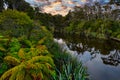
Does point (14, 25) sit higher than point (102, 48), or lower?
higher

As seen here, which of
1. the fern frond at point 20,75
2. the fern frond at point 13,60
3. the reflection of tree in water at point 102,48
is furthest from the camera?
the reflection of tree in water at point 102,48

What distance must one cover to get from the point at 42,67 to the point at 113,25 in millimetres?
58319

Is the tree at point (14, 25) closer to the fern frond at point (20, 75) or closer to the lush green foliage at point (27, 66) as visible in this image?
the lush green foliage at point (27, 66)

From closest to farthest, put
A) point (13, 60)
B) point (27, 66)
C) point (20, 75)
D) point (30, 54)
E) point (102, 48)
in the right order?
point (20, 75) < point (27, 66) < point (13, 60) < point (30, 54) < point (102, 48)

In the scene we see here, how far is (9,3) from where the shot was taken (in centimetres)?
5675

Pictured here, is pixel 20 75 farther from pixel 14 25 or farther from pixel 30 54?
pixel 14 25

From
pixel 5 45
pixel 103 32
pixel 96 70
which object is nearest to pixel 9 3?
pixel 103 32

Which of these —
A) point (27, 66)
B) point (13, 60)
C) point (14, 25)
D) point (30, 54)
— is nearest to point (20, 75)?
point (27, 66)

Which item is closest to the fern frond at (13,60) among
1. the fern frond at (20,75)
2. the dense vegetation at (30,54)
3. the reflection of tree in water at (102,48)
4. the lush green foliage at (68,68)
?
the dense vegetation at (30,54)

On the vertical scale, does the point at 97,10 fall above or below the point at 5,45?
below

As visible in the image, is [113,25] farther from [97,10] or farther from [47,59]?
[47,59]

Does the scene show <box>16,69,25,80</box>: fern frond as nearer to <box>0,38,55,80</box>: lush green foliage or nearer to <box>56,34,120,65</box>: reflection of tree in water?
<box>0,38,55,80</box>: lush green foliage

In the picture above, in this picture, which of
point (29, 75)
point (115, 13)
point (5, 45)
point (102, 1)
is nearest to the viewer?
point (29, 75)

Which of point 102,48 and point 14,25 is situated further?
point 102,48
